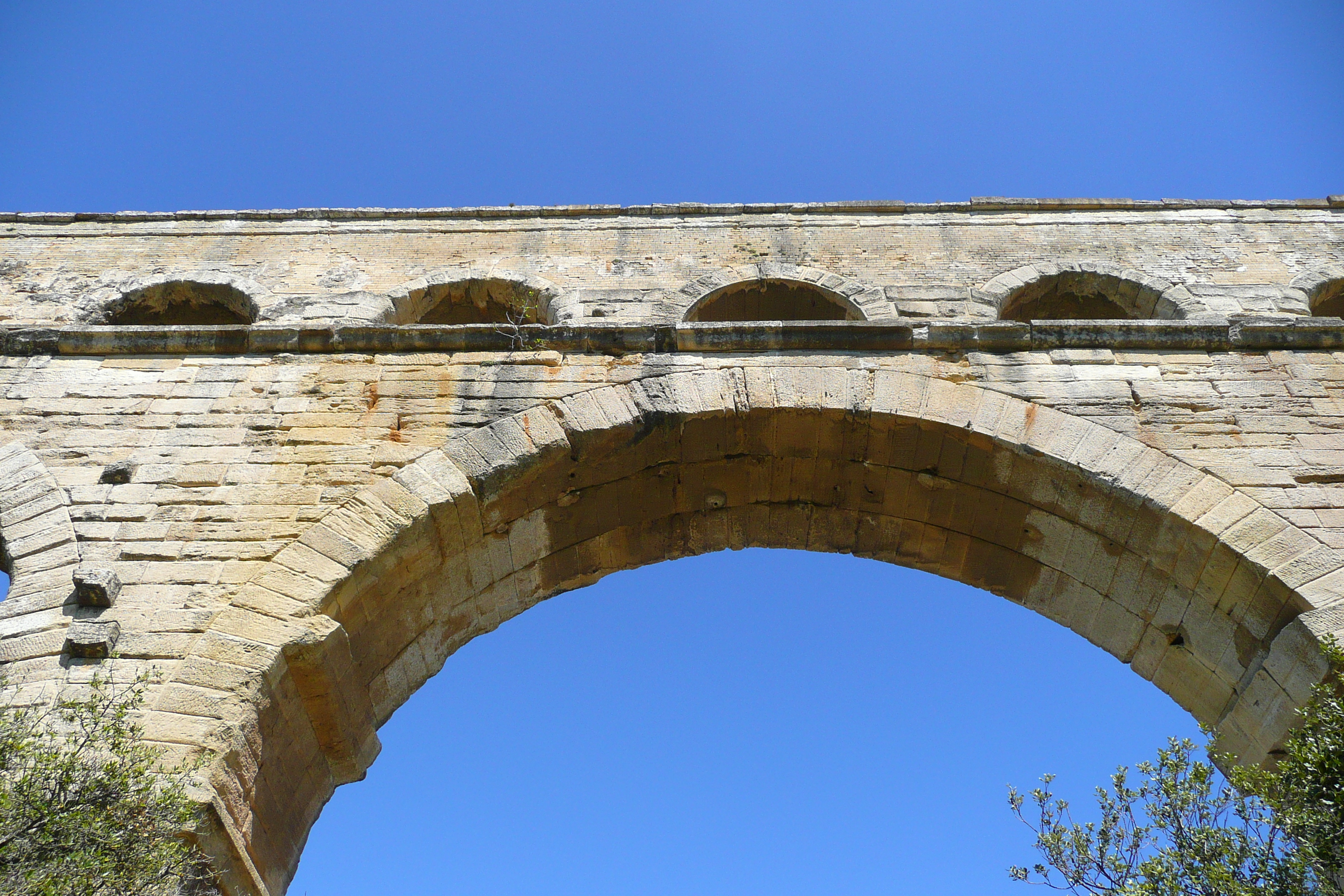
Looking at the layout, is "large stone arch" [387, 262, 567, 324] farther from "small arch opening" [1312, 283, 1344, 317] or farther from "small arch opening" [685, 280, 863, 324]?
"small arch opening" [1312, 283, 1344, 317]

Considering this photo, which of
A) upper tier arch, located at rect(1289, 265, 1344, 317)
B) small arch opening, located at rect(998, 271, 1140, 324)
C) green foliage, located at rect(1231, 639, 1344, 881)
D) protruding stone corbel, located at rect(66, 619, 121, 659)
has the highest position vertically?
upper tier arch, located at rect(1289, 265, 1344, 317)

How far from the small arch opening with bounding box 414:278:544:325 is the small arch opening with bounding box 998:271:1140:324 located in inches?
137

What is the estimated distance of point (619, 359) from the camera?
6.50 m

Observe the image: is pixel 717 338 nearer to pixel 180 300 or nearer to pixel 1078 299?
pixel 1078 299

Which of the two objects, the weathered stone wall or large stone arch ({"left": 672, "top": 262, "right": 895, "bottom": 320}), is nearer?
large stone arch ({"left": 672, "top": 262, "right": 895, "bottom": 320})

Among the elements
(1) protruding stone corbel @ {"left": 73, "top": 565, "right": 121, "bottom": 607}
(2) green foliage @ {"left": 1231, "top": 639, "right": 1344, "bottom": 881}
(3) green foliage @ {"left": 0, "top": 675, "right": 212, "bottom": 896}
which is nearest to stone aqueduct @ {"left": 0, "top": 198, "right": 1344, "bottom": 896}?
(1) protruding stone corbel @ {"left": 73, "top": 565, "right": 121, "bottom": 607}

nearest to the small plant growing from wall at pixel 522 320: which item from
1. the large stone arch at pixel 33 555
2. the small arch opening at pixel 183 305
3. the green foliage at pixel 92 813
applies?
the small arch opening at pixel 183 305

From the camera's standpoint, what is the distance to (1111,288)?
7.64 metres

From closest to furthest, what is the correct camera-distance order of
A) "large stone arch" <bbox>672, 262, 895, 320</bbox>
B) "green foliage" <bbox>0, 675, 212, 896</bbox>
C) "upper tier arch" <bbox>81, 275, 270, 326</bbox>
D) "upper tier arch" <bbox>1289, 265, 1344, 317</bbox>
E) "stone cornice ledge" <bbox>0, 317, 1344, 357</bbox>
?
"green foliage" <bbox>0, 675, 212, 896</bbox>, "stone cornice ledge" <bbox>0, 317, 1344, 357</bbox>, "large stone arch" <bbox>672, 262, 895, 320</bbox>, "upper tier arch" <bbox>1289, 265, 1344, 317</bbox>, "upper tier arch" <bbox>81, 275, 270, 326</bbox>

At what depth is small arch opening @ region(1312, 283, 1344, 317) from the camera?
7535 millimetres

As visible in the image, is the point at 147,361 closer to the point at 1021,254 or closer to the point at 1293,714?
the point at 1021,254

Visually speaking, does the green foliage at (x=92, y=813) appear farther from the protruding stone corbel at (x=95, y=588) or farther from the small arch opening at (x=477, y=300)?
the small arch opening at (x=477, y=300)

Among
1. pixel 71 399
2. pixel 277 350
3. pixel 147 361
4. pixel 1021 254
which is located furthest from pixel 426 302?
pixel 1021 254

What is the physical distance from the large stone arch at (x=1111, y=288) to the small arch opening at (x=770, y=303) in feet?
3.42
